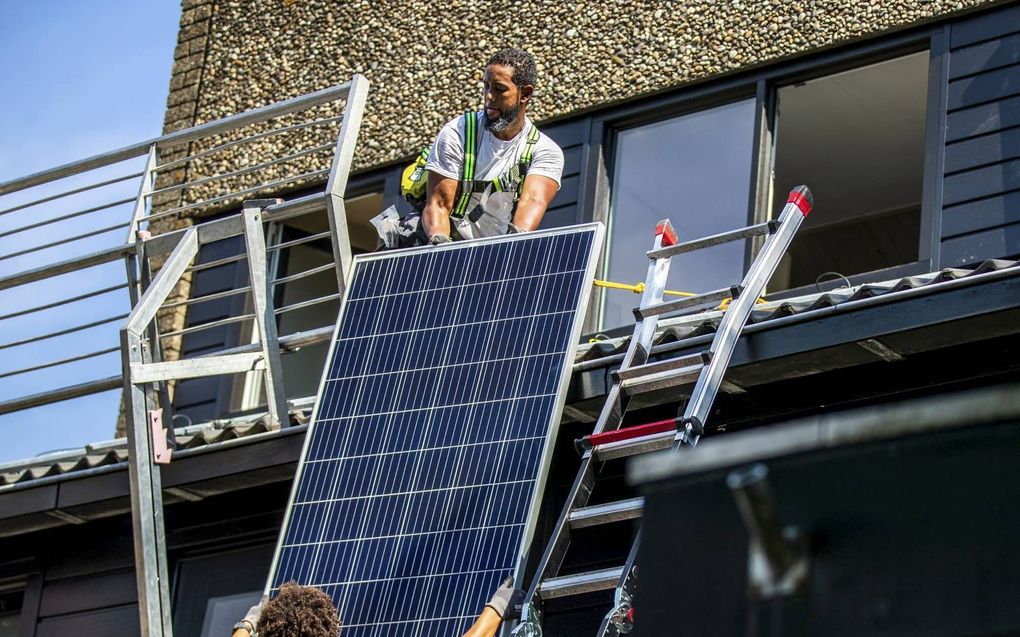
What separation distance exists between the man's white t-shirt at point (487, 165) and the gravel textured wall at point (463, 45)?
2.45m

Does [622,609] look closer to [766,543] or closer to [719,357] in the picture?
[719,357]

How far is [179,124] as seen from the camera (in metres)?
12.5

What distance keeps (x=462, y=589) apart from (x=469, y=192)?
2413 millimetres

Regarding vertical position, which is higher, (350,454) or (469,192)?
(469,192)

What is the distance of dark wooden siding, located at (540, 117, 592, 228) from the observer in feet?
34.3

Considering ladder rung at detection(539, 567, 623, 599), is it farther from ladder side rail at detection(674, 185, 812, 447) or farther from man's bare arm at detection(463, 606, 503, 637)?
ladder side rail at detection(674, 185, 812, 447)

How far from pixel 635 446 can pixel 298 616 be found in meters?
1.47

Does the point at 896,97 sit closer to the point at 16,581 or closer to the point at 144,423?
the point at 144,423

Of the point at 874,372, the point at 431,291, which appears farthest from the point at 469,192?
the point at 874,372

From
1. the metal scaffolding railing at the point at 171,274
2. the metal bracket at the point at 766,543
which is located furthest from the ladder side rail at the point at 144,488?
the metal bracket at the point at 766,543

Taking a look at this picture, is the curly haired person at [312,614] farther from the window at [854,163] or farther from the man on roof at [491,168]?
the window at [854,163]

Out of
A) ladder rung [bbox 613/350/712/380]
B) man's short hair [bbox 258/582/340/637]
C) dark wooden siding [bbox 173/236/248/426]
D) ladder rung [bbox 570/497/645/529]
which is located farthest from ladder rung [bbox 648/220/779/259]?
dark wooden siding [bbox 173/236/248/426]

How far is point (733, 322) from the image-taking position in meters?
6.88

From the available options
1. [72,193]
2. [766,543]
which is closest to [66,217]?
[72,193]
